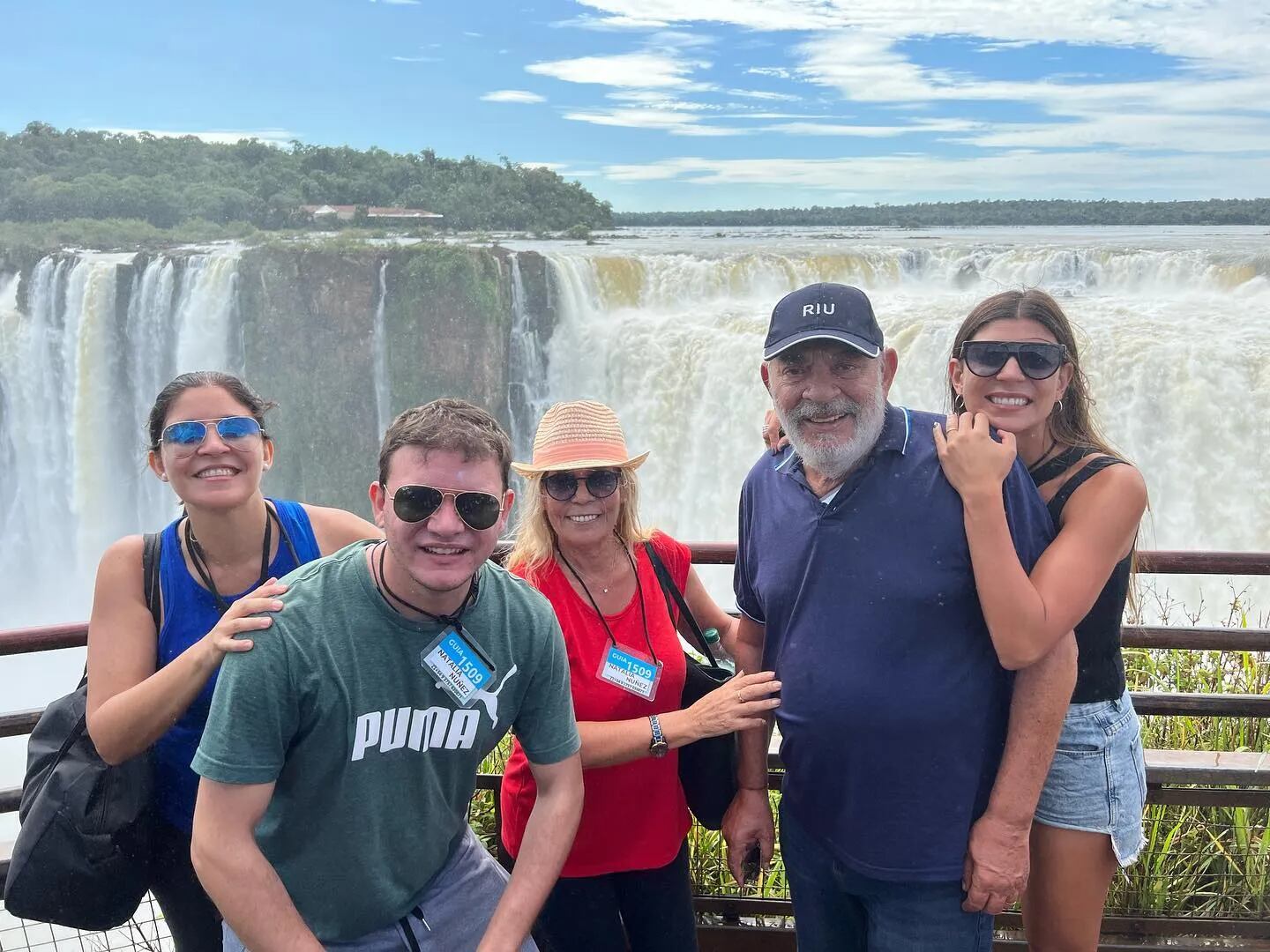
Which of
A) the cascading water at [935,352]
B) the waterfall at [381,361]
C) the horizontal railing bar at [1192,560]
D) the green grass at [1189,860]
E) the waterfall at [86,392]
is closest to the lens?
the horizontal railing bar at [1192,560]

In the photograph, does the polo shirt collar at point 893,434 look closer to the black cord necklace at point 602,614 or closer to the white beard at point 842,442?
the white beard at point 842,442

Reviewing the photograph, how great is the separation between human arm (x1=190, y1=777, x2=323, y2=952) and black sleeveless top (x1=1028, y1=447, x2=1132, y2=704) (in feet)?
4.89

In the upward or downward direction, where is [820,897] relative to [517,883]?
downward

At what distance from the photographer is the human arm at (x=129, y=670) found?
1.83m

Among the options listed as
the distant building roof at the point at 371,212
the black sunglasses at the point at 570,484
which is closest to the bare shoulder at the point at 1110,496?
the black sunglasses at the point at 570,484

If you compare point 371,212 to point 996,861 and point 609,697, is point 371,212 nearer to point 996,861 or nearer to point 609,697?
point 609,697

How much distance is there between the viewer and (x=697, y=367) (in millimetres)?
16562

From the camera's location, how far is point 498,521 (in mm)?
1821

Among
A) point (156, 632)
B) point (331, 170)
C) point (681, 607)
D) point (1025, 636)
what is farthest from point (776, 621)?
point (331, 170)

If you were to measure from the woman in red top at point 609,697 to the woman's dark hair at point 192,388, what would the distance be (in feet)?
1.88

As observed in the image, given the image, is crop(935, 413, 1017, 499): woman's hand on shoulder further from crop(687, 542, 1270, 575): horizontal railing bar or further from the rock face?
the rock face

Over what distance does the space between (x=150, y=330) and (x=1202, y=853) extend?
21.1 metres

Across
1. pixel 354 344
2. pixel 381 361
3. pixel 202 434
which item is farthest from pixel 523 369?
pixel 202 434

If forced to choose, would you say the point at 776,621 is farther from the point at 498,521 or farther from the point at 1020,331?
the point at 1020,331
